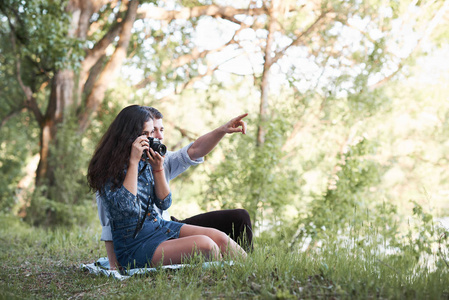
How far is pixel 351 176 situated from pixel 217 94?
6016 millimetres

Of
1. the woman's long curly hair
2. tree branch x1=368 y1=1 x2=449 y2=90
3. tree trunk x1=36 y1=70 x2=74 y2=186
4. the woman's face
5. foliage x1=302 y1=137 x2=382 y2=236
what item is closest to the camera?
the woman's long curly hair

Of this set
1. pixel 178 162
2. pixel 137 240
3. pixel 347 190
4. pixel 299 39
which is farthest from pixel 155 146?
pixel 299 39

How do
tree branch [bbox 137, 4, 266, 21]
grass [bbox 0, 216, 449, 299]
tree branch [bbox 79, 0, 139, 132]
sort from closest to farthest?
grass [bbox 0, 216, 449, 299]
tree branch [bbox 79, 0, 139, 132]
tree branch [bbox 137, 4, 266, 21]

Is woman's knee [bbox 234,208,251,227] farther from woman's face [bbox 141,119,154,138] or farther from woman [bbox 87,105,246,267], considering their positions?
woman's face [bbox 141,119,154,138]

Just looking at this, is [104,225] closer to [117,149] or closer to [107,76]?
[117,149]

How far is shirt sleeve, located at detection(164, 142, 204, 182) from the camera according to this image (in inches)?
165

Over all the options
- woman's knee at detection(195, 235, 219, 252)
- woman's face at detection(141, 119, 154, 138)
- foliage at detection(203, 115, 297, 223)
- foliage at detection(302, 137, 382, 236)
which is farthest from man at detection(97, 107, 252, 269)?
foliage at detection(302, 137, 382, 236)

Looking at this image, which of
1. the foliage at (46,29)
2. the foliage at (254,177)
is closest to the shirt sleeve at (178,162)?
the foliage at (254,177)

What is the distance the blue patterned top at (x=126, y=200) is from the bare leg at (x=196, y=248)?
336 mm

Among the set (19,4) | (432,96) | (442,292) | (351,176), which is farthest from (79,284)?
(432,96)

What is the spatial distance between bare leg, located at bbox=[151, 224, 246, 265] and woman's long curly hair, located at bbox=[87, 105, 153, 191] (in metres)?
0.61

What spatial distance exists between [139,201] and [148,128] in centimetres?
63

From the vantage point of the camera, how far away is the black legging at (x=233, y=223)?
12.7ft

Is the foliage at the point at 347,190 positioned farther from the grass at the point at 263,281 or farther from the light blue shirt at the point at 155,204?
the light blue shirt at the point at 155,204
